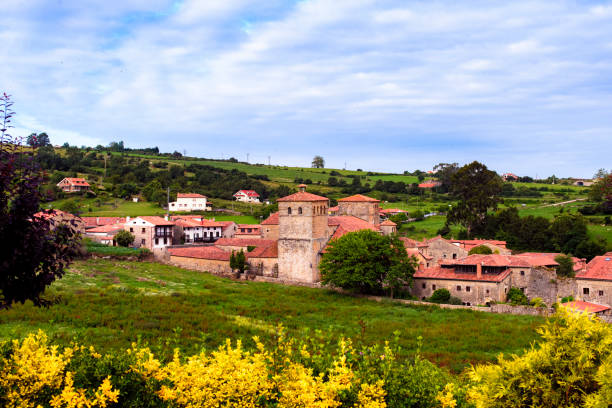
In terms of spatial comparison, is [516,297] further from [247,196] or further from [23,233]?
[247,196]

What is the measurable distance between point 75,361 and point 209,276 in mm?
42662

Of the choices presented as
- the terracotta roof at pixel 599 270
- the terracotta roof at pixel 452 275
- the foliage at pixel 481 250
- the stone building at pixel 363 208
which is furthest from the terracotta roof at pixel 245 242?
the terracotta roof at pixel 599 270

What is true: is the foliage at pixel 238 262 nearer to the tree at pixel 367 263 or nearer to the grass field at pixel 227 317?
the grass field at pixel 227 317

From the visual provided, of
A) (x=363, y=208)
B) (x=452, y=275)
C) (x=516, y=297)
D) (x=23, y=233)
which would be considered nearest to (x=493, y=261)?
(x=516, y=297)

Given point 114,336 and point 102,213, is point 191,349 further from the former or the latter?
point 102,213

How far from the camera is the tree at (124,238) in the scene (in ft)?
213

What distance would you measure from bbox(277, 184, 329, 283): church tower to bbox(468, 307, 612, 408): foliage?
41148mm

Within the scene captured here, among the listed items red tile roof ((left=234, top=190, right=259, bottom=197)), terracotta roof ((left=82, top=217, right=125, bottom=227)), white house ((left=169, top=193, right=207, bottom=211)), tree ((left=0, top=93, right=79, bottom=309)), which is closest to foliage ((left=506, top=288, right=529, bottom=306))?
tree ((left=0, top=93, right=79, bottom=309))

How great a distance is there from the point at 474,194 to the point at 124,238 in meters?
51.9

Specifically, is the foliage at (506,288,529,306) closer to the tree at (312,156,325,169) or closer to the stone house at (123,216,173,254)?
the stone house at (123,216,173,254)

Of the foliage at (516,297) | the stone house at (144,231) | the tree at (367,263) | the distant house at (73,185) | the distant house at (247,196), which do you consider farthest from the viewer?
the distant house at (247,196)

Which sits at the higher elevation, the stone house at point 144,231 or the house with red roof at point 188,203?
the house with red roof at point 188,203

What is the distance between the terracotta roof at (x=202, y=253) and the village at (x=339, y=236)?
120 millimetres

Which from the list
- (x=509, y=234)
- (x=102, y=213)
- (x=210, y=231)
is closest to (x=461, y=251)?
(x=509, y=234)
